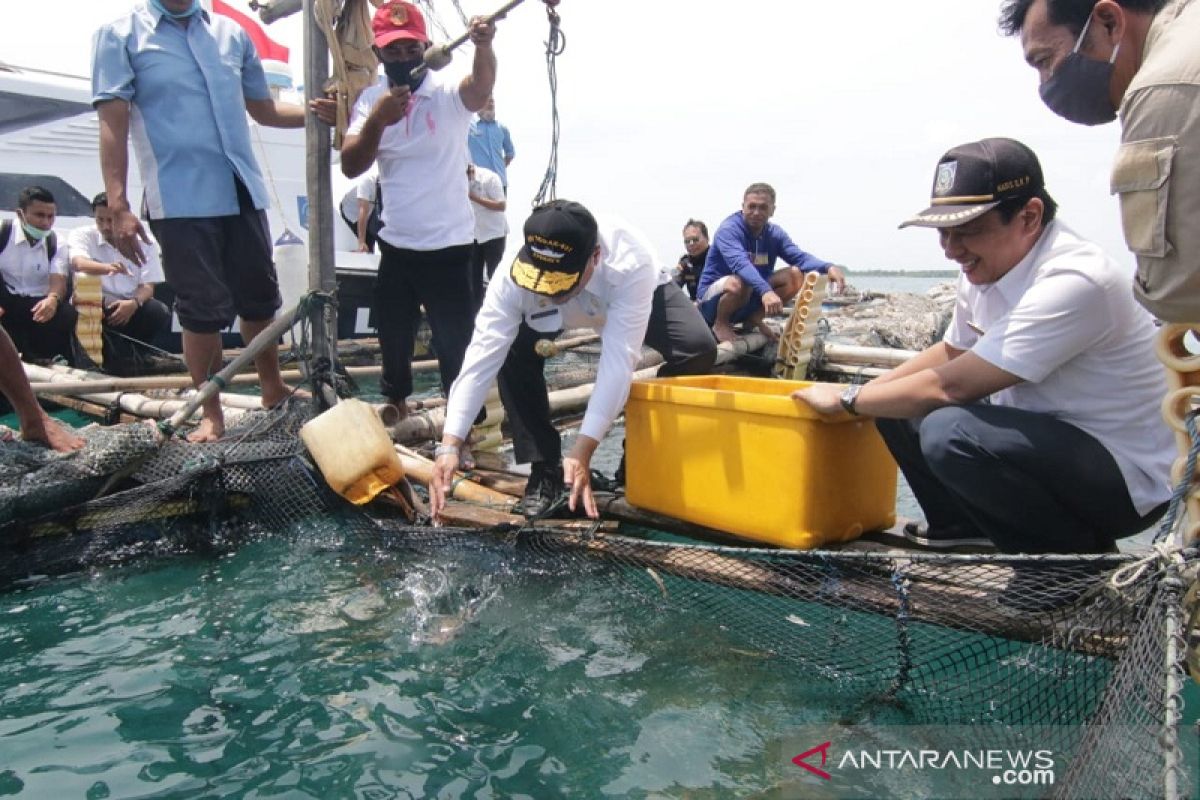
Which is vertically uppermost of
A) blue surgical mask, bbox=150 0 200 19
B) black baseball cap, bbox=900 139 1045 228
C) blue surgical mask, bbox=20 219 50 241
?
blue surgical mask, bbox=150 0 200 19

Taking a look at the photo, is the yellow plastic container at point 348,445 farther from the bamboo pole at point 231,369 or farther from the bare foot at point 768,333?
the bare foot at point 768,333

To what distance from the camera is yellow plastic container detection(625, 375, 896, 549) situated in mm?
3047

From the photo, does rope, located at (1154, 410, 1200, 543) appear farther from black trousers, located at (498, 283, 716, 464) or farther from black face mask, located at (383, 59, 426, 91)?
black face mask, located at (383, 59, 426, 91)

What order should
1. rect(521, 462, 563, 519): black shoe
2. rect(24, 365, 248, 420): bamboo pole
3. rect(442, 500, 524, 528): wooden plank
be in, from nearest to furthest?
rect(442, 500, 524, 528): wooden plank, rect(521, 462, 563, 519): black shoe, rect(24, 365, 248, 420): bamboo pole

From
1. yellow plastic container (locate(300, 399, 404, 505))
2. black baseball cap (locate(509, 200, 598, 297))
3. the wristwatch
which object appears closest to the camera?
the wristwatch

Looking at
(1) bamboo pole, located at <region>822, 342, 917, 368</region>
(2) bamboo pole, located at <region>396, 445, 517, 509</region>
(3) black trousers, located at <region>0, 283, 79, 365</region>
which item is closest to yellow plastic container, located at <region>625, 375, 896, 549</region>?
(2) bamboo pole, located at <region>396, 445, 517, 509</region>

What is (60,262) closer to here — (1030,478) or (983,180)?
(983,180)

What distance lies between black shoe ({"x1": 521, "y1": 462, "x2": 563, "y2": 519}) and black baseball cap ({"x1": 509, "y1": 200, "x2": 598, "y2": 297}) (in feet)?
3.19

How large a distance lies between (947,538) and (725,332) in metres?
5.09

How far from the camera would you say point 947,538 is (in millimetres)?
3186

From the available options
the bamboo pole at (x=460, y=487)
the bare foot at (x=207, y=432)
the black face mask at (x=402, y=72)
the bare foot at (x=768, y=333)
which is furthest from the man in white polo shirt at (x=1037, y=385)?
the bare foot at (x=768, y=333)

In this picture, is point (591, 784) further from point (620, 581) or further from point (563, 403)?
point (563, 403)

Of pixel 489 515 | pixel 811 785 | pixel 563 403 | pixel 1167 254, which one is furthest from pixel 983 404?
pixel 563 403

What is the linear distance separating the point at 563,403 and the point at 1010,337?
415cm
